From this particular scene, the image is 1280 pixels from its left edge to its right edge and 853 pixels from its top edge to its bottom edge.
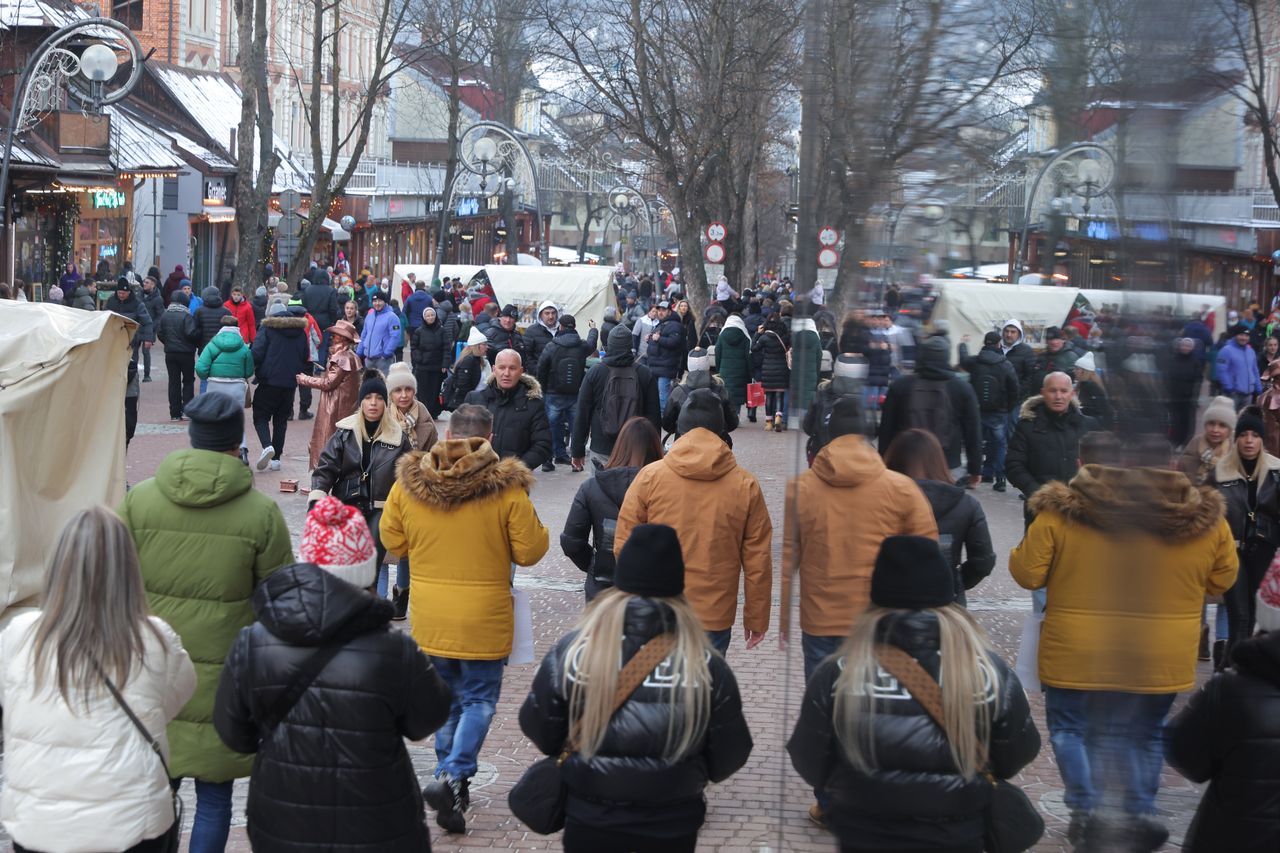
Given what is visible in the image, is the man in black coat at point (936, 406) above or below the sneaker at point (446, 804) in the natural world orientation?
above

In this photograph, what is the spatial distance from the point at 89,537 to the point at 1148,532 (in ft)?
10.7

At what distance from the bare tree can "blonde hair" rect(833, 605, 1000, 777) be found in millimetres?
27799

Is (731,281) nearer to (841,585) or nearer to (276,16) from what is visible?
(276,16)

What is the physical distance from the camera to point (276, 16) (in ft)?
186

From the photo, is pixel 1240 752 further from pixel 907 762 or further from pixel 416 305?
pixel 416 305

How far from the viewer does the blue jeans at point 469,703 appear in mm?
6363

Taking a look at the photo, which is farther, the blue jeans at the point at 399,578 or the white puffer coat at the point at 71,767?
the blue jeans at the point at 399,578

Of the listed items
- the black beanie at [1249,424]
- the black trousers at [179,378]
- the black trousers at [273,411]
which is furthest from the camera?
the black trousers at [179,378]

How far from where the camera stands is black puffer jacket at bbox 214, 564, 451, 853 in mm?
4098

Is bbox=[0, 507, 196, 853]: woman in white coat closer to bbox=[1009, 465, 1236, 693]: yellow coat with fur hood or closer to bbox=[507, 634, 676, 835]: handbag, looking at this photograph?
bbox=[507, 634, 676, 835]: handbag

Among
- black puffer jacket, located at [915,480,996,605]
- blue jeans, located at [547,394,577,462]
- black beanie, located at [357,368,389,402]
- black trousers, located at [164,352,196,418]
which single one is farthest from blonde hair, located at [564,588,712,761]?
black trousers, located at [164,352,196,418]

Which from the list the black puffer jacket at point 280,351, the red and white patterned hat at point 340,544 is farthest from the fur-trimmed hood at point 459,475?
the black puffer jacket at point 280,351

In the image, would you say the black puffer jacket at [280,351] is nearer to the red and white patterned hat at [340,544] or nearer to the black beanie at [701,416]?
the black beanie at [701,416]

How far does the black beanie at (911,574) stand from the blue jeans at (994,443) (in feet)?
1.75
